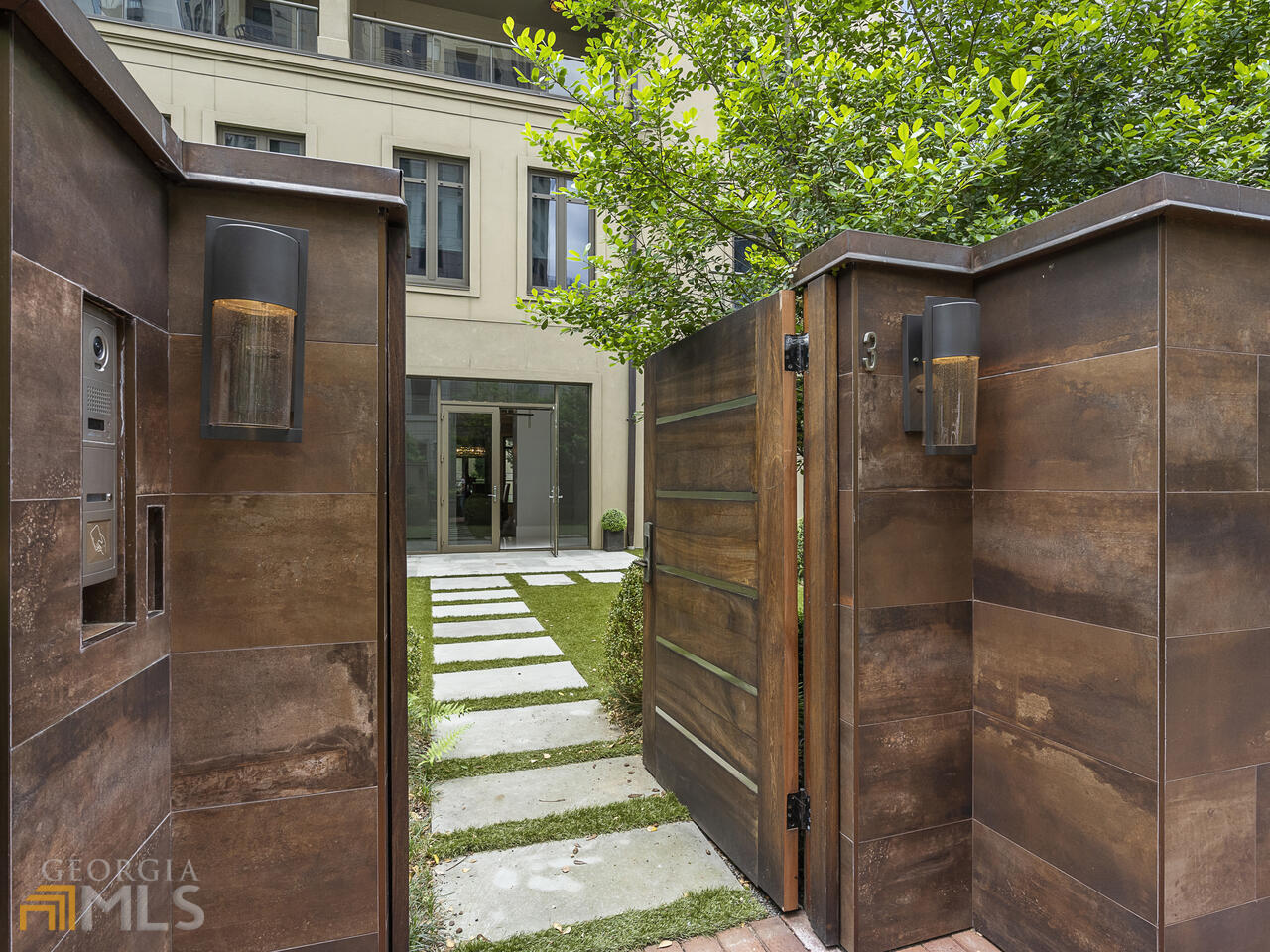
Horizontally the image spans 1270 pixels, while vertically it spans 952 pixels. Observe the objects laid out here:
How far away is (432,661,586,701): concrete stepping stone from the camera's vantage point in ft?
13.1

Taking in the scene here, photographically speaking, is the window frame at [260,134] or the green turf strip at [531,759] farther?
the window frame at [260,134]

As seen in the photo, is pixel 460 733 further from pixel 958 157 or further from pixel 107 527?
pixel 958 157

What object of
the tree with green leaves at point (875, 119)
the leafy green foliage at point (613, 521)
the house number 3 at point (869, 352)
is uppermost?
the tree with green leaves at point (875, 119)

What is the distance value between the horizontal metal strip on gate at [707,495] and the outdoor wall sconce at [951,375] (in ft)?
1.98

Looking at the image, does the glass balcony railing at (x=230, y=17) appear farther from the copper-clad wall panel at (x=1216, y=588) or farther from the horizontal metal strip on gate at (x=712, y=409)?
the copper-clad wall panel at (x=1216, y=588)

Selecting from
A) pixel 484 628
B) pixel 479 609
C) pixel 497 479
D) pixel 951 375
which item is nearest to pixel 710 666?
pixel 951 375

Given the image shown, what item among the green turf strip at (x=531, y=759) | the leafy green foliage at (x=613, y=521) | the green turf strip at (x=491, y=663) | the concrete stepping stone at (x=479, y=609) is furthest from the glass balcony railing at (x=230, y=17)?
the green turf strip at (x=531, y=759)

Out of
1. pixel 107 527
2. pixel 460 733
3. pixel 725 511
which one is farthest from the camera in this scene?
pixel 460 733

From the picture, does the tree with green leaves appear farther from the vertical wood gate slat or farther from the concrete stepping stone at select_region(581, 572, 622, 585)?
the concrete stepping stone at select_region(581, 572, 622, 585)

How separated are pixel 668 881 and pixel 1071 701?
143 cm

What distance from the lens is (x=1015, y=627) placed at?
72.3 inches

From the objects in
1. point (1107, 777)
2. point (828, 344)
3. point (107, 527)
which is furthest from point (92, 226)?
point (1107, 777)

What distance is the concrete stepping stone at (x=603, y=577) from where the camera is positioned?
7776mm

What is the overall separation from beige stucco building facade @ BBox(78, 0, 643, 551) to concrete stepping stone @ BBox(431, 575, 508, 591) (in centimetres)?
192
